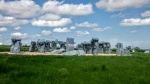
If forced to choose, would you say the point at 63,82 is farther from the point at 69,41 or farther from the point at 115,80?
the point at 69,41

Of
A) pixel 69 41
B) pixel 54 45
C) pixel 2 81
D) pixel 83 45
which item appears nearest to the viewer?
pixel 2 81

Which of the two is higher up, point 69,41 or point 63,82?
point 69,41

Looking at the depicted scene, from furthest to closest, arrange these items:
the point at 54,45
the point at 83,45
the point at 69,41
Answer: the point at 54,45
the point at 83,45
the point at 69,41

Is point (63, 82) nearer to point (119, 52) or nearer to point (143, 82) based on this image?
point (143, 82)

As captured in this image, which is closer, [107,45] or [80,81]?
[80,81]

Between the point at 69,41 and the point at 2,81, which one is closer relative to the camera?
the point at 2,81

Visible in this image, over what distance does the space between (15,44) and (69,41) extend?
12.9m

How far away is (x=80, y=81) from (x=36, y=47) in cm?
6974

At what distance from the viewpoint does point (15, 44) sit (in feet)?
201

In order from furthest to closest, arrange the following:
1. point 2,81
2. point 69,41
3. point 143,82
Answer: point 69,41, point 143,82, point 2,81

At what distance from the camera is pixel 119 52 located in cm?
6216

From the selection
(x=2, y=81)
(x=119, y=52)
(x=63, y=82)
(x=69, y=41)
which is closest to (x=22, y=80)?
(x=2, y=81)

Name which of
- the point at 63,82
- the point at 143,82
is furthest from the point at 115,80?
the point at 63,82

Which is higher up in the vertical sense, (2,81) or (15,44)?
(15,44)
